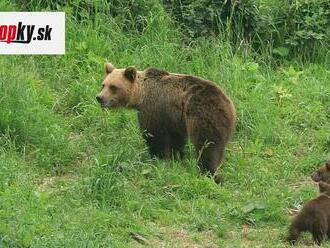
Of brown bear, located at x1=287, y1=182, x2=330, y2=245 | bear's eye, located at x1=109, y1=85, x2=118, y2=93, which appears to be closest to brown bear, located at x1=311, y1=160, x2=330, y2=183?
brown bear, located at x1=287, y1=182, x2=330, y2=245

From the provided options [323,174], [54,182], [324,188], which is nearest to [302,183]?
[323,174]

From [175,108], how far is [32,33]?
2.36 m

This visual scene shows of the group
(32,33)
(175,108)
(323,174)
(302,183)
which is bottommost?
(302,183)

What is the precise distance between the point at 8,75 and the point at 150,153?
1.72 metres

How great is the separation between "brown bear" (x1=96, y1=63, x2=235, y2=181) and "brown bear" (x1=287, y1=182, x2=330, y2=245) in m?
1.67

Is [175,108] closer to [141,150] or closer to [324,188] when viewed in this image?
[141,150]

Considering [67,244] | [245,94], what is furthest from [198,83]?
[67,244]

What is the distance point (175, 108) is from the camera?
872 centimetres

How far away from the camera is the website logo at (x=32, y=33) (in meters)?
10.2

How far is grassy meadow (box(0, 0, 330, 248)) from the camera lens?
22.9ft

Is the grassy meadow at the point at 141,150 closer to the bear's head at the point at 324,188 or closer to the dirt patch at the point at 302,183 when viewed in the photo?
the dirt patch at the point at 302,183

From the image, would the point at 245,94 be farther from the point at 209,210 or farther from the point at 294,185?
the point at 209,210

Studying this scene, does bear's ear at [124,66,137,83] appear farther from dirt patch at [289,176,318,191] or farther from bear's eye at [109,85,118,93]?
dirt patch at [289,176,318,191]

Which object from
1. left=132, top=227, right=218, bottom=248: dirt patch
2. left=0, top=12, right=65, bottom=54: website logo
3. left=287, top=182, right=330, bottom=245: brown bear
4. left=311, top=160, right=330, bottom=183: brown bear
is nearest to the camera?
left=287, top=182, right=330, bottom=245: brown bear
